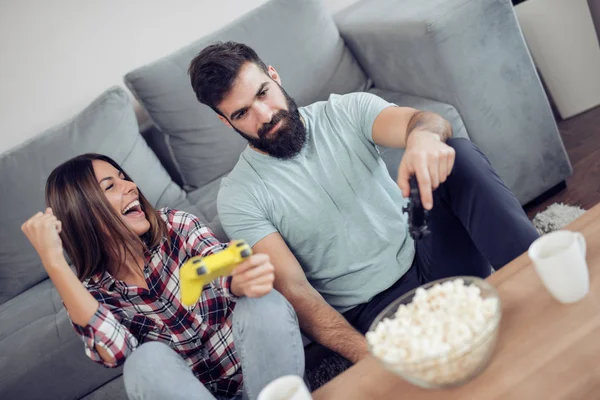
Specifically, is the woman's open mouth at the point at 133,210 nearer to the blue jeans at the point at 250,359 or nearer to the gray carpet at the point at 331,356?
the blue jeans at the point at 250,359

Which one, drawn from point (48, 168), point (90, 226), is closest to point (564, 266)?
point (90, 226)

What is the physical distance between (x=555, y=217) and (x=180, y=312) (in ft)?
3.65

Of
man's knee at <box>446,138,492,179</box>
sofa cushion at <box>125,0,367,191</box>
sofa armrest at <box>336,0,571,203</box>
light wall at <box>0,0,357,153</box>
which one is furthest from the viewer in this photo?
light wall at <box>0,0,357,153</box>

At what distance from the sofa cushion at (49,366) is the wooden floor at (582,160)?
1361mm

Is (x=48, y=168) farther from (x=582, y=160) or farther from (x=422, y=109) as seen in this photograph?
(x=582, y=160)

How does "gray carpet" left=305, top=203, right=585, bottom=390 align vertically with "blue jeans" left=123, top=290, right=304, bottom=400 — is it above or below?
below

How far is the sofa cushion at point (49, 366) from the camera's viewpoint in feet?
5.40

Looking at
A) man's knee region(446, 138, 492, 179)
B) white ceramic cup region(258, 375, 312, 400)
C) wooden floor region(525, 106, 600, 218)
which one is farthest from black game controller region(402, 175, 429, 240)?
wooden floor region(525, 106, 600, 218)

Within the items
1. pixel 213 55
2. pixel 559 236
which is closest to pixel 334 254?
pixel 213 55

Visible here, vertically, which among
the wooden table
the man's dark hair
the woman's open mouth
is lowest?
the wooden table

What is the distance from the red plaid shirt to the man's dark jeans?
0.30 meters

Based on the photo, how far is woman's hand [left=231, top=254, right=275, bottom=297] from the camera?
1.11 metres

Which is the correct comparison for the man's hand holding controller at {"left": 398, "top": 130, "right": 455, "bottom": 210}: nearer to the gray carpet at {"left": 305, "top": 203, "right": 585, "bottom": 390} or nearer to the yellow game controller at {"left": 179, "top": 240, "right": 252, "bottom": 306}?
the yellow game controller at {"left": 179, "top": 240, "right": 252, "bottom": 306}

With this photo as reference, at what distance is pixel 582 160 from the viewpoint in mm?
2080
